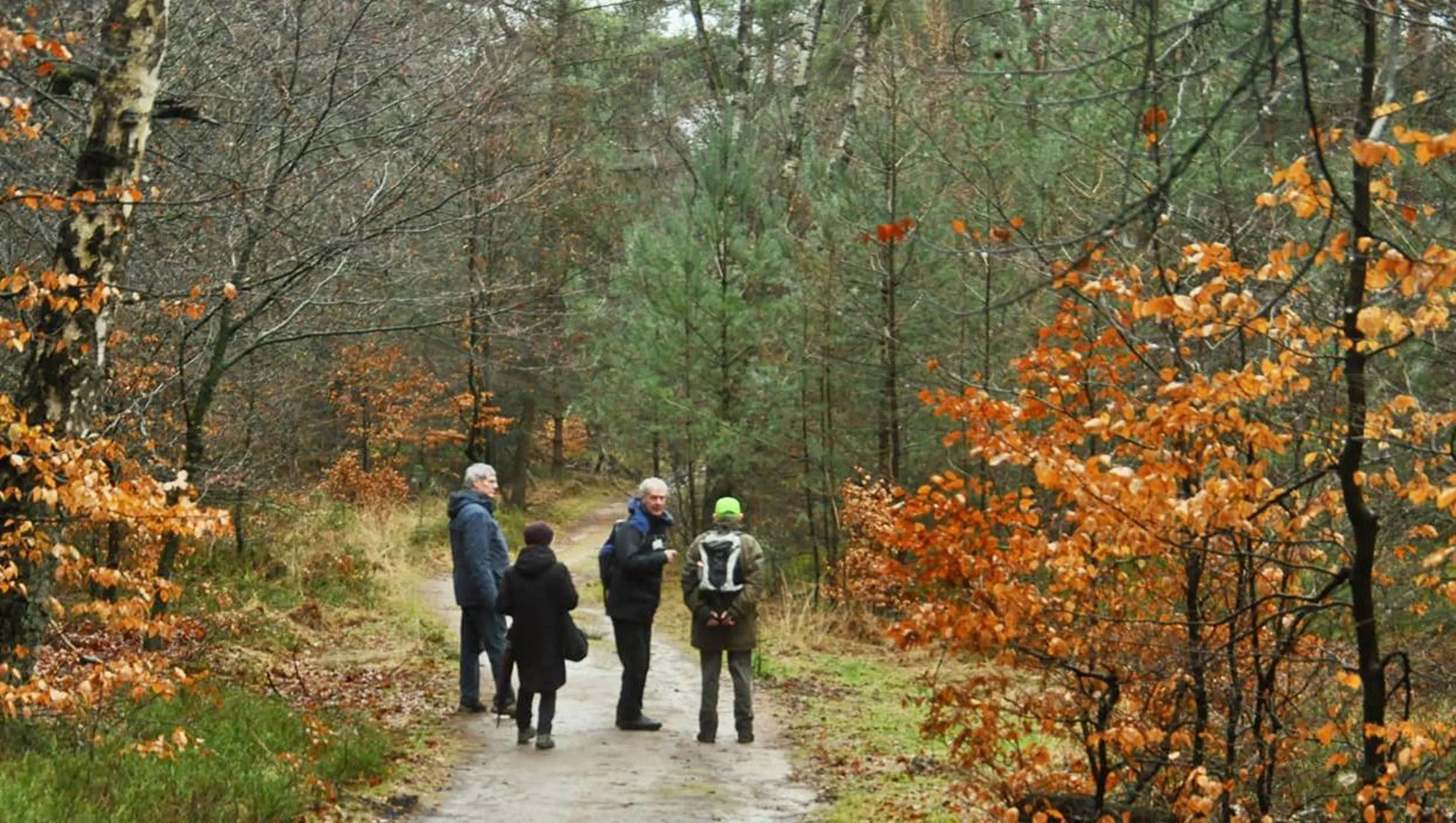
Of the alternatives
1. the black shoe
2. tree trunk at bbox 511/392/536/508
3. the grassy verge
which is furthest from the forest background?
tree trunk at bbox 511/392/536/508

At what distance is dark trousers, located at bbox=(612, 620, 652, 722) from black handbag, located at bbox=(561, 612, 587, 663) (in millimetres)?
279

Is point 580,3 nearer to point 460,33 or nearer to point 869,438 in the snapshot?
point 869,438

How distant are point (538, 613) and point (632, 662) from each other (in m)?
0.89

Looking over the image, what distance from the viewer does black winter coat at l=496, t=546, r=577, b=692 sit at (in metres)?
9.73

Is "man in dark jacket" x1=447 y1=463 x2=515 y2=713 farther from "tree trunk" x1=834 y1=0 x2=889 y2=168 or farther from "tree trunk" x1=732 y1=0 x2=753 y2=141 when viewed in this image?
→ "tree trunk" x1=732 y1=0 x2=753 y2=141

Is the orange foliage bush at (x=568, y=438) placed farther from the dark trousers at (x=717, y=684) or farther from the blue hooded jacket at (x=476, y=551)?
the dark trousers at (x=717, y=684)

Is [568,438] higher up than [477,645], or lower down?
higher up

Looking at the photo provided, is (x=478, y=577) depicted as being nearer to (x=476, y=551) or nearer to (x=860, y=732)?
(x=476, y=551)

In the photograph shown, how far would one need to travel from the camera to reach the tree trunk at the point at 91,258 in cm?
731

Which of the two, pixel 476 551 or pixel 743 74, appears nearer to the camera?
pixel 476 551

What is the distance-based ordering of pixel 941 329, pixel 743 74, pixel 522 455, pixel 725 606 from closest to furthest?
pixel 725 606 < pixel 941 329 < pixel 743 74 < pixel 522 455

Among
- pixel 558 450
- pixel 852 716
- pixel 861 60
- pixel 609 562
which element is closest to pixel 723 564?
pixel 609 562

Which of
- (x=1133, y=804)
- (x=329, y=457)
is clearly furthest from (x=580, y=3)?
(x=1133, y=804)

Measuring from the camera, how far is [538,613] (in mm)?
9820
